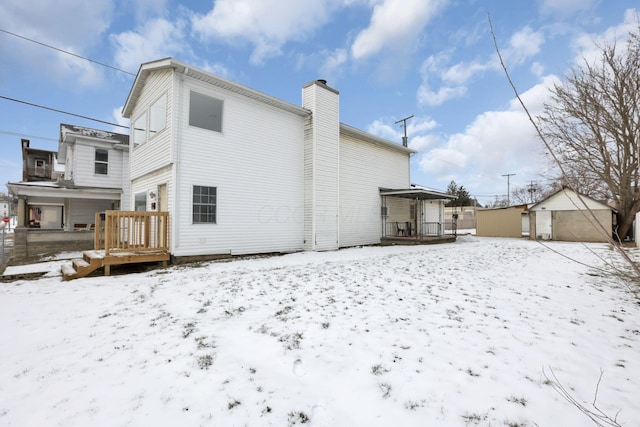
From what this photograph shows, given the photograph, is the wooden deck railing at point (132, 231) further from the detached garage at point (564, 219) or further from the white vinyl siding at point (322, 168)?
the detached garage at point (564, 219)

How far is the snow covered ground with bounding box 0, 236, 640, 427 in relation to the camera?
222cm

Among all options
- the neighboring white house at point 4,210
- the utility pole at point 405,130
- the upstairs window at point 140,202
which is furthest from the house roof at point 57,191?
the neighboring white house at point 4,210

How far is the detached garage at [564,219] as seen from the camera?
56.0 ft

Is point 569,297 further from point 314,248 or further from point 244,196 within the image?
point 244,196

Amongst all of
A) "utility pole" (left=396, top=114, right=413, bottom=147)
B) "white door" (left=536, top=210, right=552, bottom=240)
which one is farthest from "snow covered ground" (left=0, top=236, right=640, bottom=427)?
"white door" (left=536, top=210, right=552, bottom=240)

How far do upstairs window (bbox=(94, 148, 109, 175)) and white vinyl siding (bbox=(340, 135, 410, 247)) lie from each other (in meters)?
12.8

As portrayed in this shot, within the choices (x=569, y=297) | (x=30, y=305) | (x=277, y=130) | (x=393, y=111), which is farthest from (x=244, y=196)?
(x=393, y=111)

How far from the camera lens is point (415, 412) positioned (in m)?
2.19

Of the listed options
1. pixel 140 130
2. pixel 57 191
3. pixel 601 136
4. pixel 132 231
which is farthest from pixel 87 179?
pixel 601 136

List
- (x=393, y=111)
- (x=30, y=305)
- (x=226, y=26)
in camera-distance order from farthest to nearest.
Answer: (x=393, y=111) → (x=226, y=26) → (x=30, y=305)

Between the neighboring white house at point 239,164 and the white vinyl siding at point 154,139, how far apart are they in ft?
0.12

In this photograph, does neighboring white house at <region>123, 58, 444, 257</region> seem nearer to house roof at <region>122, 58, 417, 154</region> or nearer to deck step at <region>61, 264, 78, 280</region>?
house roof at <region>122, 58, 417, 154</region>

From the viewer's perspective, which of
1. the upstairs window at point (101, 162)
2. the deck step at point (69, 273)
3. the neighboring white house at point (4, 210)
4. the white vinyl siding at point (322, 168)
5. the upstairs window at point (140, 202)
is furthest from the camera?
the neighboring white house at point (4, 210)

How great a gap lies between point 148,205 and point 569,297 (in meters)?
11.9
